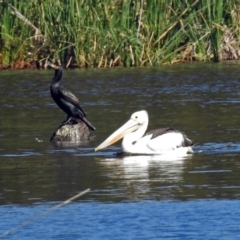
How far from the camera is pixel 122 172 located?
10875 mm

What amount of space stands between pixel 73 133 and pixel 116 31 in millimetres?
10624

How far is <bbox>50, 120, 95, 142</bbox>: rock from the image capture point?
45.5 ft

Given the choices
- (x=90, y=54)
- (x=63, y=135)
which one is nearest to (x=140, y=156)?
(x=63, y=135)

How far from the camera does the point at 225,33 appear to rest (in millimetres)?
25562

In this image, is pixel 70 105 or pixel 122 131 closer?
pixel 122 131

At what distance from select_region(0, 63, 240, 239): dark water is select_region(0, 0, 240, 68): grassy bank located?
4.19 meters

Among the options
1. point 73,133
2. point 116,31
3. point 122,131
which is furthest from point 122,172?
point 116,31

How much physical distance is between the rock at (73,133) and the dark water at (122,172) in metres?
0.22

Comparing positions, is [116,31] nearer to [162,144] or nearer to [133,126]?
[133,126]

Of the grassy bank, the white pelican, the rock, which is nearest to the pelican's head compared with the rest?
the white pelican

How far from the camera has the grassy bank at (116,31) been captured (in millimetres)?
24625

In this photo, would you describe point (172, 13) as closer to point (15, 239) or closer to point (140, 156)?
point (140, 156)

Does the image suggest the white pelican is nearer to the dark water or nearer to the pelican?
the dark water

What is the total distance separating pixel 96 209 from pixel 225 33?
1715 cm
